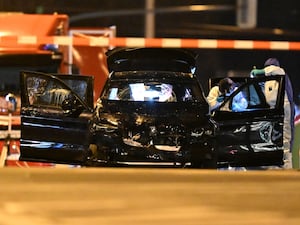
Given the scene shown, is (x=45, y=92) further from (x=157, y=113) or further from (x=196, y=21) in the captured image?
(x=196, y=21)

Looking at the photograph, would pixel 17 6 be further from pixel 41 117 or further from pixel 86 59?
pixel 41 117

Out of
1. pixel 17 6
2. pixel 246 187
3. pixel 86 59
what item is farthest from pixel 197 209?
pixel 17 6

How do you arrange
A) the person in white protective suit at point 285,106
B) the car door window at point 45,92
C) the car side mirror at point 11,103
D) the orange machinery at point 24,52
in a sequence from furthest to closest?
the orange machinery at point 24,52, the car side mirror at point 11,103, the person in white protective suit at point 285,106, the car door window at point 45,92

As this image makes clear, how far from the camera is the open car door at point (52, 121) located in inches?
293

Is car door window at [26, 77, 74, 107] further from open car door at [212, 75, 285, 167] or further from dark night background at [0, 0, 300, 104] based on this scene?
dark night background at [0, 0, 300, 104]

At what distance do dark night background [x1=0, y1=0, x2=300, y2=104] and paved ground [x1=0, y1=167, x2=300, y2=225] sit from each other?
18137mm

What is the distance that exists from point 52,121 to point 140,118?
1.11 meters

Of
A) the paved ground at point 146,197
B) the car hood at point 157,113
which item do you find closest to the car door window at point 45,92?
the car hood at point 157,113

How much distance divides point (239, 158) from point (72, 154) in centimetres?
176

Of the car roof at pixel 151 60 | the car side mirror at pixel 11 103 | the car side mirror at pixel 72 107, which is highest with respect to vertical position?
the car roof at pixel 151 60

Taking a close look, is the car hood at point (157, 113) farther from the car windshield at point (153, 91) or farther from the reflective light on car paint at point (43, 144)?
the reflective light on car paint at point (43, 144)

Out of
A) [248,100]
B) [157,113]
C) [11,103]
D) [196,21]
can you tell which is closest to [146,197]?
[157,113]

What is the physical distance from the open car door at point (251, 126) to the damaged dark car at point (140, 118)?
0.01 metres

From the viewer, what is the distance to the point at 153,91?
25.0 feet
